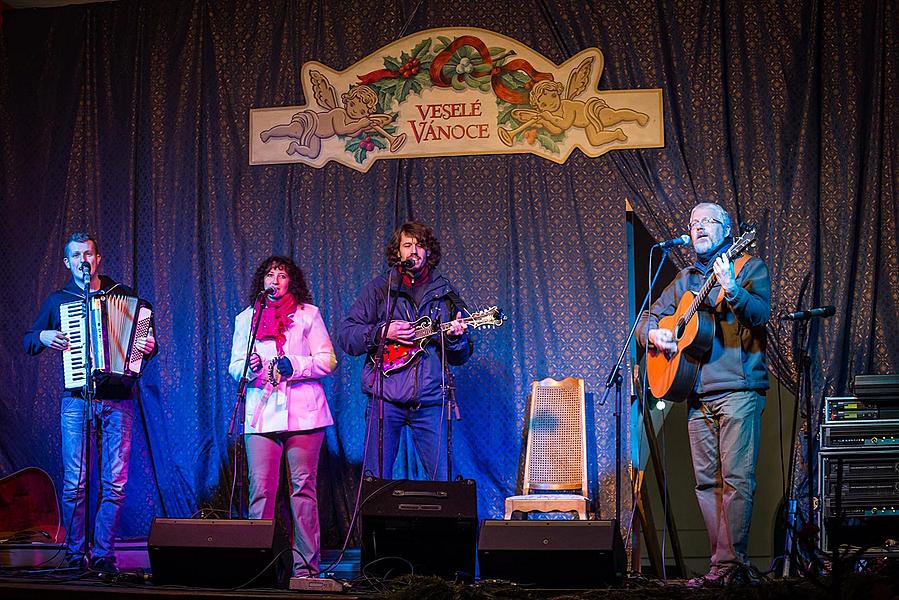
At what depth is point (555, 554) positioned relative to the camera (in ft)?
14.2

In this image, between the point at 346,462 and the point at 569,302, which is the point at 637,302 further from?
the point at 346,462

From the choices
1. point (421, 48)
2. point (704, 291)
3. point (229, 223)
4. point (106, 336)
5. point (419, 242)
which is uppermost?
point (421, 48)

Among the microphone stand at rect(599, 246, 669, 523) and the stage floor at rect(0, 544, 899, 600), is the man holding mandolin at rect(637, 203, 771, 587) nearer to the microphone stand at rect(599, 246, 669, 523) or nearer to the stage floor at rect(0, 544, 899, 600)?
the microphone stand at rect(599, 246, 669, 523)

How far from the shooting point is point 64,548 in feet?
18.3

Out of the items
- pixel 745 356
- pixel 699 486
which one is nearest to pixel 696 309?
pixel 745 356

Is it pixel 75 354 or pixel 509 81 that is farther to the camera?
pixel 509 81

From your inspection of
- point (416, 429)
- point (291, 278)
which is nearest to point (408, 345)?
point (416, 429)

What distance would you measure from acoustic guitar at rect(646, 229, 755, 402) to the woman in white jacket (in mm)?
1852

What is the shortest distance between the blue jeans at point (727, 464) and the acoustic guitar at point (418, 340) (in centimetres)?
117

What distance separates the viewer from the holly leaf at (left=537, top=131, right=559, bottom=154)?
22.5 feet

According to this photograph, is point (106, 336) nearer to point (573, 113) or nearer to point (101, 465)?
point (101, 465)

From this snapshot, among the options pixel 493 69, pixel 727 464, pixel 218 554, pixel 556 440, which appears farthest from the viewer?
pixel 493 69

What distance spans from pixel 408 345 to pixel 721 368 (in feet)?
5.49

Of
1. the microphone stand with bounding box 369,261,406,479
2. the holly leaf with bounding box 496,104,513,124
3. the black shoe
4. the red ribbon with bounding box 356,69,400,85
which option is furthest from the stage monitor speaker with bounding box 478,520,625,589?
the red ribbon with bounding box 356,69,400,85
